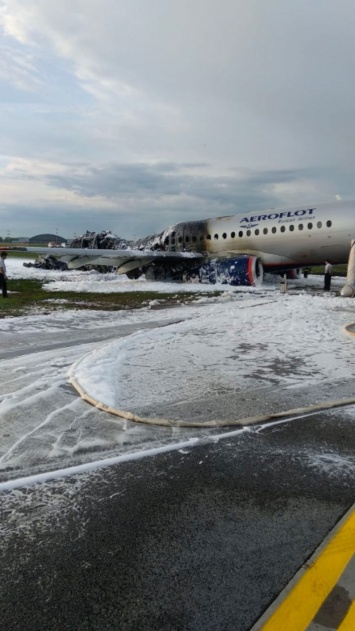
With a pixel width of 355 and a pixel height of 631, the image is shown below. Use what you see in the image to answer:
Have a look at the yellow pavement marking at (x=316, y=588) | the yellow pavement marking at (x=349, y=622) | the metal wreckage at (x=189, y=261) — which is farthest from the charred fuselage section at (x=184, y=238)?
the yellow pavement marking at (x=349, y=622)

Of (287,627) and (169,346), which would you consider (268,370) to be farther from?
(287,627)

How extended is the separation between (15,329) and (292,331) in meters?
5.35

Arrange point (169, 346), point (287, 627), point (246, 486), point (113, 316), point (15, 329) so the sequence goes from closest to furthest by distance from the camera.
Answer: point (287, 627) → point (246, 486) → point (169, 346) → point (15, 329) → point (113, 316)

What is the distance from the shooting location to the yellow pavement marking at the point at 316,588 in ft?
5.77

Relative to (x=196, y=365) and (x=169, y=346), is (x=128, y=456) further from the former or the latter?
(x=169, y=346)

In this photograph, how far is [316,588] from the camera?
1941 mm

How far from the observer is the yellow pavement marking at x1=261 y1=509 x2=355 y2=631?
176 cm

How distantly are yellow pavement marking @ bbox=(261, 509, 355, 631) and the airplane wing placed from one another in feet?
51.3

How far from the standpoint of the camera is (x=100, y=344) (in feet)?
24.2

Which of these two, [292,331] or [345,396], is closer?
[345,396]

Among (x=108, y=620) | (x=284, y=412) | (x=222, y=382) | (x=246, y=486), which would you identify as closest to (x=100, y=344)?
(x=222, y=382)

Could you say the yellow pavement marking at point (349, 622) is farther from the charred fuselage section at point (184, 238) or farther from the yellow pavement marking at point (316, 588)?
the charred fuselage section at point (184, 238)

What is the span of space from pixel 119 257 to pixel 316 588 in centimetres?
1813

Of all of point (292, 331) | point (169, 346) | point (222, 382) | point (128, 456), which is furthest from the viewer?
point (292, 331)
